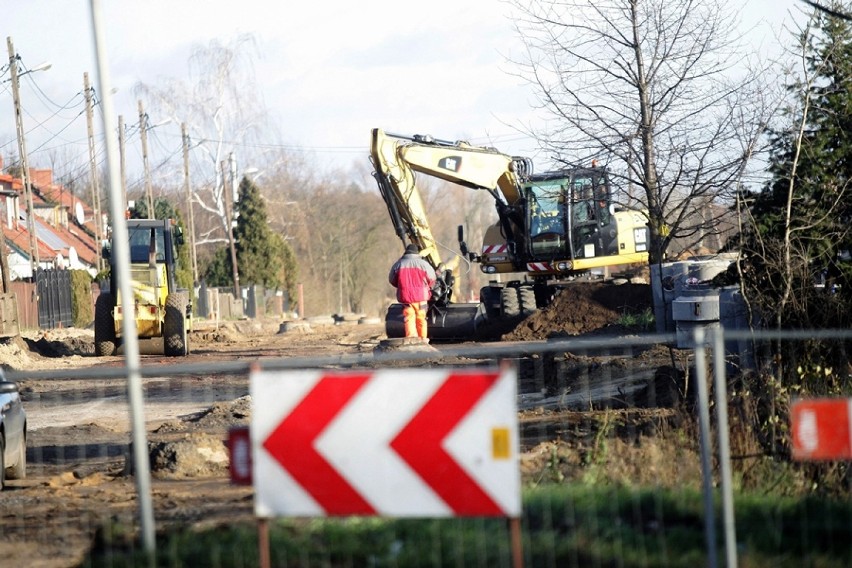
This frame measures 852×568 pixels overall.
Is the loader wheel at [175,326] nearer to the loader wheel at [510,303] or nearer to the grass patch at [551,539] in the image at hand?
the loader wheel at [510,303]

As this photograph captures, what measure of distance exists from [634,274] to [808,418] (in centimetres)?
2553

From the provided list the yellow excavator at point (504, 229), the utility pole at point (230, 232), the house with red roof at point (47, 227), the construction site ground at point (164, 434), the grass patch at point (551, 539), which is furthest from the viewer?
the house with red roof at point (47, 227)

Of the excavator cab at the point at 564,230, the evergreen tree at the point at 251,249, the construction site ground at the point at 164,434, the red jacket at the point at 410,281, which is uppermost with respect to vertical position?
the evergreen tree at the point at 251,249

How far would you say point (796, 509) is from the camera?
23.4ft

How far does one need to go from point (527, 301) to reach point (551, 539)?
2229cm

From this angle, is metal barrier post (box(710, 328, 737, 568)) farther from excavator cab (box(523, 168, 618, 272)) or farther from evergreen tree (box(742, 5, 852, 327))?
excavator cab (box(523, 168, 618, 272))

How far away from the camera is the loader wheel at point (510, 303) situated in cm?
2817

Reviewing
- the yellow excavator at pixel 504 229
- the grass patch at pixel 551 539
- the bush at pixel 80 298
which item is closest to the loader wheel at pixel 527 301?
the yellow excavator at pixel 504 229

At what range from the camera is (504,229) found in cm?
2850

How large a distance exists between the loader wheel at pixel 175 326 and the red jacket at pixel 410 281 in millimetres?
7531

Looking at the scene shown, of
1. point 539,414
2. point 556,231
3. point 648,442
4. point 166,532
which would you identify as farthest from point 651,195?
point 556,231

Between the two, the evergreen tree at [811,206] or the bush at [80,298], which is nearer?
the evergreen tree at [811,206]

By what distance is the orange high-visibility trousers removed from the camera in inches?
818

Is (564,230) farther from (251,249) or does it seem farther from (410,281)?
(251,249)
